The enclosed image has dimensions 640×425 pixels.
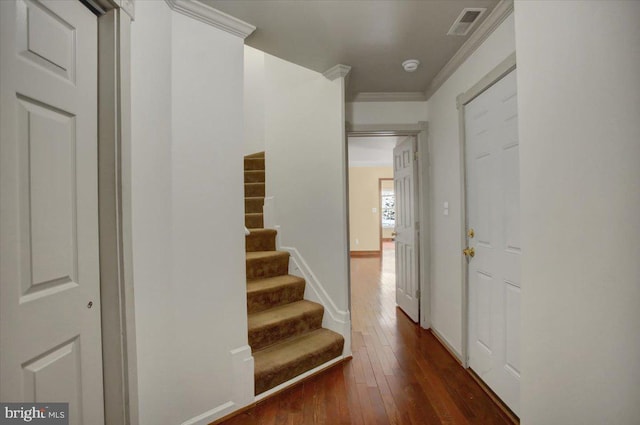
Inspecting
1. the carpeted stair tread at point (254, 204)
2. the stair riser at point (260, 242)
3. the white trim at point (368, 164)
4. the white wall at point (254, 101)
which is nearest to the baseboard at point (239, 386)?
the stair riser at point (260, 242)

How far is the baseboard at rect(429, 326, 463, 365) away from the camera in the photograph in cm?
238

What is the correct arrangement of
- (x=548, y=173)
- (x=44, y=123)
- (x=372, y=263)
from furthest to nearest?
(x=372, y=263), (x=44, y=123), (x=548, y=173)

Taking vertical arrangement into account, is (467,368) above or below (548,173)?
below

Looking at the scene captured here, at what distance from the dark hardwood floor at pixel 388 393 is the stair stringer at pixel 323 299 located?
0.25 metres

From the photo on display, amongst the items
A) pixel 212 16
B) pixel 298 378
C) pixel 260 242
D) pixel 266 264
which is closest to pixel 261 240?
pixel 260 242

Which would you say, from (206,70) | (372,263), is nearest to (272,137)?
(206,70)

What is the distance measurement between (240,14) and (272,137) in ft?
4.85

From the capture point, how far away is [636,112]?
610 mm

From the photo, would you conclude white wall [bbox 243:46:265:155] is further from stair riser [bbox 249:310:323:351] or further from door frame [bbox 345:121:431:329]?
stair riser [bbox 249:310:323:351]

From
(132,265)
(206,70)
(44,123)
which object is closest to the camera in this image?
(44,123)

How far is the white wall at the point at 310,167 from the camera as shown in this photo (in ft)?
8.20

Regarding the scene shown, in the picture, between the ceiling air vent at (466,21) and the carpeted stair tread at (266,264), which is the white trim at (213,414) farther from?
the ceiling air vent at (466,21)

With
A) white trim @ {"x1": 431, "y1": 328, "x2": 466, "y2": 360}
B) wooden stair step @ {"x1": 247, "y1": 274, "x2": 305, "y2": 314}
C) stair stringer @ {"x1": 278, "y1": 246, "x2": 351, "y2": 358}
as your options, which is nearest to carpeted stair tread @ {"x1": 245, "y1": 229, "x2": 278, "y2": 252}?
stair stringer @ {"x1": 278, "y1": 246, "x2": 351, "y2": 358}

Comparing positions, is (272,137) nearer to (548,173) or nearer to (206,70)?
(206,70)
